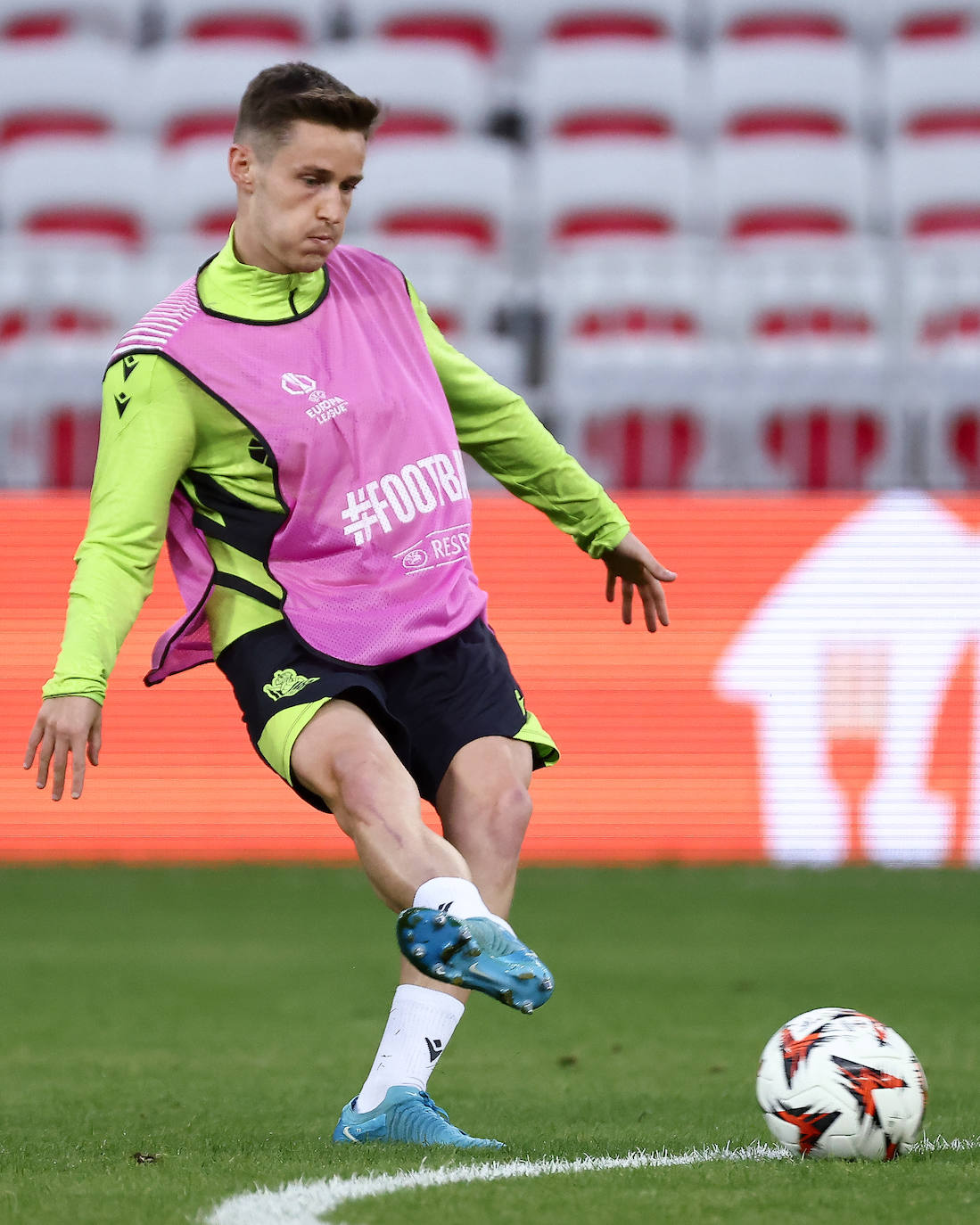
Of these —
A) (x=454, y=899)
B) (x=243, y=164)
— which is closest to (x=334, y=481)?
(x=243, y=164)

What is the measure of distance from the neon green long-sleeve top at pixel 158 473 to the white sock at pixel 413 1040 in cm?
73

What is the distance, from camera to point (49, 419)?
9.45 m

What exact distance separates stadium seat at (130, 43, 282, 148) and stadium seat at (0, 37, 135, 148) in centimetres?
31

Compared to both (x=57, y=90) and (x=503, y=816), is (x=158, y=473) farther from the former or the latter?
(x=57, y=90)

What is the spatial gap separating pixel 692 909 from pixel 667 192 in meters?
5.13

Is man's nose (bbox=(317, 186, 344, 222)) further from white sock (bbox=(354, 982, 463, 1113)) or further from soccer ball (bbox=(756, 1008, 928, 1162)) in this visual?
soccer ball (bbox=(756, 1008, 928, 1162))

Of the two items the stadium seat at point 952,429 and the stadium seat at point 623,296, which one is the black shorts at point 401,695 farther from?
the stadium seat at point 623,296

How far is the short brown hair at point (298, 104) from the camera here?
3.45 meters

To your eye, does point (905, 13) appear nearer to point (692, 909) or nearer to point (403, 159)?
point (403, 159)

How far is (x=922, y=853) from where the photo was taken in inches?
336

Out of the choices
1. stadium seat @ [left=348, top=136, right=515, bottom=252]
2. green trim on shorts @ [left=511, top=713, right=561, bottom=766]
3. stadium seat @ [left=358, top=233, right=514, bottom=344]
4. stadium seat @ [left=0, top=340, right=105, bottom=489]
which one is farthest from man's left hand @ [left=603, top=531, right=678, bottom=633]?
stadium seat @ [left=348, top=136, right=515, bottom=252]

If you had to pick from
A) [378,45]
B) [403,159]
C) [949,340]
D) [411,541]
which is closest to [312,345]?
[411,541]

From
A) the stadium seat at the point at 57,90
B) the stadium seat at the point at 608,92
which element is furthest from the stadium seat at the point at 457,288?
the stadium seat at the point at 57,90

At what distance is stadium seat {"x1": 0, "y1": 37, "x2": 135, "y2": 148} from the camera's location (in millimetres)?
11914
